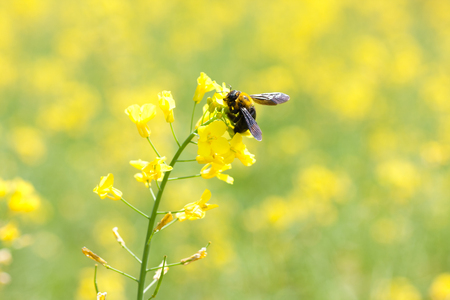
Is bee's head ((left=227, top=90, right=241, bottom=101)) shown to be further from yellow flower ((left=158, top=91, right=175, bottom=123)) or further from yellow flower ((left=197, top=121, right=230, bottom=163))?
yellow flower ((left=158, top=91, right=175, bottom=123))

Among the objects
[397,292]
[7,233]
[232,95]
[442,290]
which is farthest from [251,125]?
[397,292]

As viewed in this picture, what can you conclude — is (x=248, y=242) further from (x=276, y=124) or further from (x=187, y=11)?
(x=187, y=11)

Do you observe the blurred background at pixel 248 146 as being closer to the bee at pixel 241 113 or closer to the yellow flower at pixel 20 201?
the yellow flower at pixel 20 201

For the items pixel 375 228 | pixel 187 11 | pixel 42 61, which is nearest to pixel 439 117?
pixel 375 228

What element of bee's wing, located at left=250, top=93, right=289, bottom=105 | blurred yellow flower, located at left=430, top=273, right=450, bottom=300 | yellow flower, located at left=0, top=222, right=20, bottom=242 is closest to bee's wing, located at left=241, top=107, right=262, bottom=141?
bee's wing, located at left=250, top=93, right=289, bottom=105

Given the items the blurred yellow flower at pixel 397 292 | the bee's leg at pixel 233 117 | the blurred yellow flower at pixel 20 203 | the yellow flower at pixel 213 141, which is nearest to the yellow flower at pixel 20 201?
the blurred yellow flower at pixel 20 203
